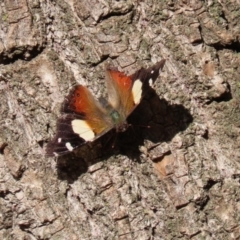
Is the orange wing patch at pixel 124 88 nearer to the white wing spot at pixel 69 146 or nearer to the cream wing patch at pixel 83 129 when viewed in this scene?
the cream wing patch at pixel 83 129

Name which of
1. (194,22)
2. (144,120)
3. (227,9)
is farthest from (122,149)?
(227,9)

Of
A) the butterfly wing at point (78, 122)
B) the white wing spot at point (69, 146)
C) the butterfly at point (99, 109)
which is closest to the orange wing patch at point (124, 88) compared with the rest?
the butterfly at point (99, 109)

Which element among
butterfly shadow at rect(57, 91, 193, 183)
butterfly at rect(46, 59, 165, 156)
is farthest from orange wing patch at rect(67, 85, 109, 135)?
butterfly shadow at rect(57, 91, 193, 183)

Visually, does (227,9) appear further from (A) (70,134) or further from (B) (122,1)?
(A) (70,134)

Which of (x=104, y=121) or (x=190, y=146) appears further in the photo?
(x=104, y=121)

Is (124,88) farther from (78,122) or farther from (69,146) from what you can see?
(69,146)

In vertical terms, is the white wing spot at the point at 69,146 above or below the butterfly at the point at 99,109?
below

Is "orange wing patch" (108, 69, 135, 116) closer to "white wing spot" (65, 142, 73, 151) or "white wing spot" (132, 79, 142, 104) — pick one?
"white wing spot" (132, 79, 142, 104)
